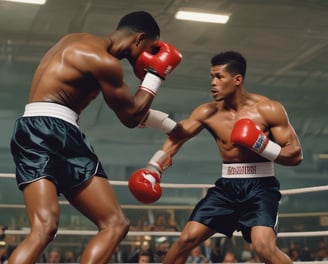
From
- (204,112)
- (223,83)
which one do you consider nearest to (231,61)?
(223,83)

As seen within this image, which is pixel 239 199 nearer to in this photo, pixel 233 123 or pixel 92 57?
pixel 233 123

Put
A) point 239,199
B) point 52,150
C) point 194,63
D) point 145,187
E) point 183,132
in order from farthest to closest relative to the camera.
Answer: point 194,63 → point 183,132 → point 239,199 → point 145,187 → point 52,150

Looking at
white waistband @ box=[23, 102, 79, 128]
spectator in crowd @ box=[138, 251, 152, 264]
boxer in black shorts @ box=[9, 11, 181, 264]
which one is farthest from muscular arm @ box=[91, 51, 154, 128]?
spectator in crowd @ box=[138, 251, 152, 264]

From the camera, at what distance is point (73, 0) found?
6.75 meters

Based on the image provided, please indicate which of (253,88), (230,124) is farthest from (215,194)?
(253,88)

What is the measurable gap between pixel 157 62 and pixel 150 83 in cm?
10

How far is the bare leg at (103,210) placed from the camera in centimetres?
188

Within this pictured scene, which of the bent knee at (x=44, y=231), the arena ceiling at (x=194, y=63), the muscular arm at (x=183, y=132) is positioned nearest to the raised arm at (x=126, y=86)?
the bent knee at (x=44, y=231)

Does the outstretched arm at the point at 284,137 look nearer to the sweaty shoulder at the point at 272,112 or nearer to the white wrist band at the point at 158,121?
the sweaty shoulder at the point at 272,112

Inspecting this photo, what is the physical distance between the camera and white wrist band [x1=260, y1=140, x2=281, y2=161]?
2.43 meters

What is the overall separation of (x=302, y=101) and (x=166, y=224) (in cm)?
379

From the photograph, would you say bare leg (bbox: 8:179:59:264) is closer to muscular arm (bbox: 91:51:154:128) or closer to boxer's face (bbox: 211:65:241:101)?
muscular arm (bbox: 91:51:154:128)

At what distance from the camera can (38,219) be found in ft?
5.87

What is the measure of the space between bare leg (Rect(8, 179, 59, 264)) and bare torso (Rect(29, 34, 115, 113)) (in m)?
0.29
